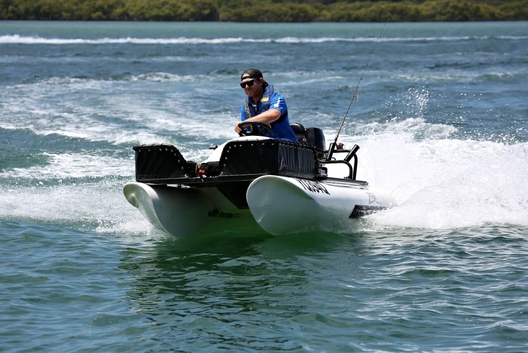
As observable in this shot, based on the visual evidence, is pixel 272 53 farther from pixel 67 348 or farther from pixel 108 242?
pixel 67 348

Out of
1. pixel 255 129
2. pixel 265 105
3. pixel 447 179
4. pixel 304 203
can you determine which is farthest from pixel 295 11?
pixel 304 203

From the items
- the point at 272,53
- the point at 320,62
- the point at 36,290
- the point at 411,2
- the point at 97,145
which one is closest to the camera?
the point at 36,290

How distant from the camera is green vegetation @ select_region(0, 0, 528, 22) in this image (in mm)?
118062

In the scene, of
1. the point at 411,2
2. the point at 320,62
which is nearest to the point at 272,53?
the point at 320,62

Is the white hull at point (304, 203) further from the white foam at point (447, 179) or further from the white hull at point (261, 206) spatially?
the white foam at point (447, 179)

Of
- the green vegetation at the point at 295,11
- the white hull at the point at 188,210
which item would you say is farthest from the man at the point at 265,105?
the green vegetation at the point at 295,11

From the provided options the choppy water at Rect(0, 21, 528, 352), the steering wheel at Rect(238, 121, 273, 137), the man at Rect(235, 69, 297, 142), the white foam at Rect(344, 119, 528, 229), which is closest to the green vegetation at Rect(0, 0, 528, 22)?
the choppy water at Rect(0, 21, 528, 352)

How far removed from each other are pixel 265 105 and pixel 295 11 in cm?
11846

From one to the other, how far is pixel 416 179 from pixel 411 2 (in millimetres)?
126792

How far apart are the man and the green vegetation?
352 feet

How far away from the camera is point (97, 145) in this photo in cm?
1633

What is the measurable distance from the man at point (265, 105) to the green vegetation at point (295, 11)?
10719 centimetres

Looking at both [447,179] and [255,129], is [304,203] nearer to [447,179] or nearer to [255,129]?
[255,129]

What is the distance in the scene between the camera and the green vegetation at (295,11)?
387 feet
